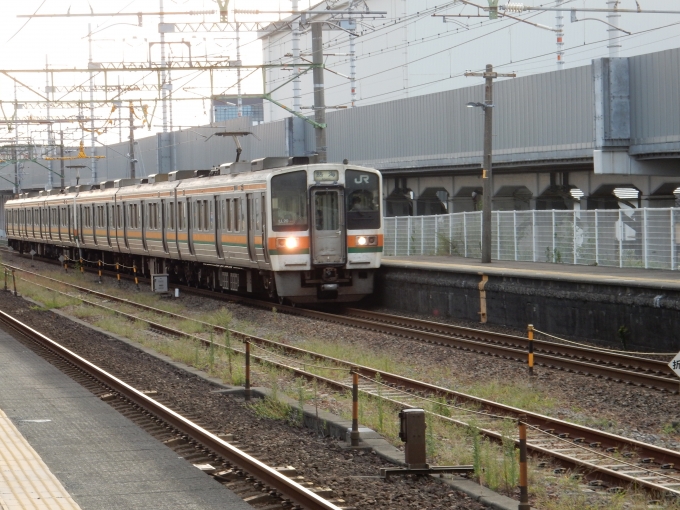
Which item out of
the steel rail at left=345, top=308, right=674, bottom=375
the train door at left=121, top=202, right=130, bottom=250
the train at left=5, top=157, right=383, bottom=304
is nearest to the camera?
the steel rail at left=345, top=308, right=674, bottom=375

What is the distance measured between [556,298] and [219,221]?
10145 mm

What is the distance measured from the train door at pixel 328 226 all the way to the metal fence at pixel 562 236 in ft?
19.6

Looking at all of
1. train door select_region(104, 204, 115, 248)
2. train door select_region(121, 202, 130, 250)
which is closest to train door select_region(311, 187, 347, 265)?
train door select_region(121, 202, 130, 250)

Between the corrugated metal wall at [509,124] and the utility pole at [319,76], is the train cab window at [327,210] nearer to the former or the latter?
the utility pole at [319,76]

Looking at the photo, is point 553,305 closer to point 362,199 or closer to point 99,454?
point 362,199

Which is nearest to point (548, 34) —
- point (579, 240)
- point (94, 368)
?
point (579, 240)

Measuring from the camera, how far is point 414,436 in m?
8.98

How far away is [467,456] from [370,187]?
48.5 ft

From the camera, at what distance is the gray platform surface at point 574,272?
1797 cm

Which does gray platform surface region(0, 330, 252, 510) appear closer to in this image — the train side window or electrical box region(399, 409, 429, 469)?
electrical box region(399, 409, 429, 469)

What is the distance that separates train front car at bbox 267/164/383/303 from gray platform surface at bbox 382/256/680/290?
1539 mm

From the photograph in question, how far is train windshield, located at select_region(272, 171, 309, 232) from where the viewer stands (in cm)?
2325

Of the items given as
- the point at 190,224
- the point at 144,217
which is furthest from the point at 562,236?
the point at 144,217

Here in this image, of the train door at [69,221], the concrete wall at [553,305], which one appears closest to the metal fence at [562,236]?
the concrete wall at [553,305]
